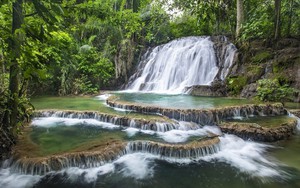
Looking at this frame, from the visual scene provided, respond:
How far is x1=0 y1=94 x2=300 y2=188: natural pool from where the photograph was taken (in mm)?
4094

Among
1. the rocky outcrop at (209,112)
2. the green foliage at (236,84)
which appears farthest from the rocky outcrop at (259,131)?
the green foliage at (236,84)

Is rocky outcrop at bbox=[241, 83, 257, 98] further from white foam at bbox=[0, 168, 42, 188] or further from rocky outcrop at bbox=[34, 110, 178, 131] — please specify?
white foam at bbox=[0, 168, 42, 188]

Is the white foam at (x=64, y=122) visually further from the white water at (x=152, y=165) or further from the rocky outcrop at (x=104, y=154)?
the white water at (x=152, y=165)

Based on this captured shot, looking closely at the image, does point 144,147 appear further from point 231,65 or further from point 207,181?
point 231,65

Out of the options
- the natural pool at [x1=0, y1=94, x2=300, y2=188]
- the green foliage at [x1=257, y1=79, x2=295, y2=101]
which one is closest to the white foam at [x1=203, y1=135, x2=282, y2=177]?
the natural pool at [x1=0, y1=94, x2=300, y2=188]

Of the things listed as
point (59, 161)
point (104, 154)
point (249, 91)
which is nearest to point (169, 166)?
point (104, 154)

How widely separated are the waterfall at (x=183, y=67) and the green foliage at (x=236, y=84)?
1292 millimetres

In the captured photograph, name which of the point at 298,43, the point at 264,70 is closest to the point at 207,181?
the point at 264,70

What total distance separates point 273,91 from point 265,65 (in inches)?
97.5

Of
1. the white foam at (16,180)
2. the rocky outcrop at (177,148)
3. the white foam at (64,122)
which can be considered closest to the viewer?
the white foam at (16,180)

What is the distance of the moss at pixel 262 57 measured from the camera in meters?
11.7

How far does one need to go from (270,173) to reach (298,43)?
1014 cm

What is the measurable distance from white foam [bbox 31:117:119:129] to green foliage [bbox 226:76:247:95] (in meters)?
6.93

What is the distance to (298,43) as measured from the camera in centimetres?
1202
